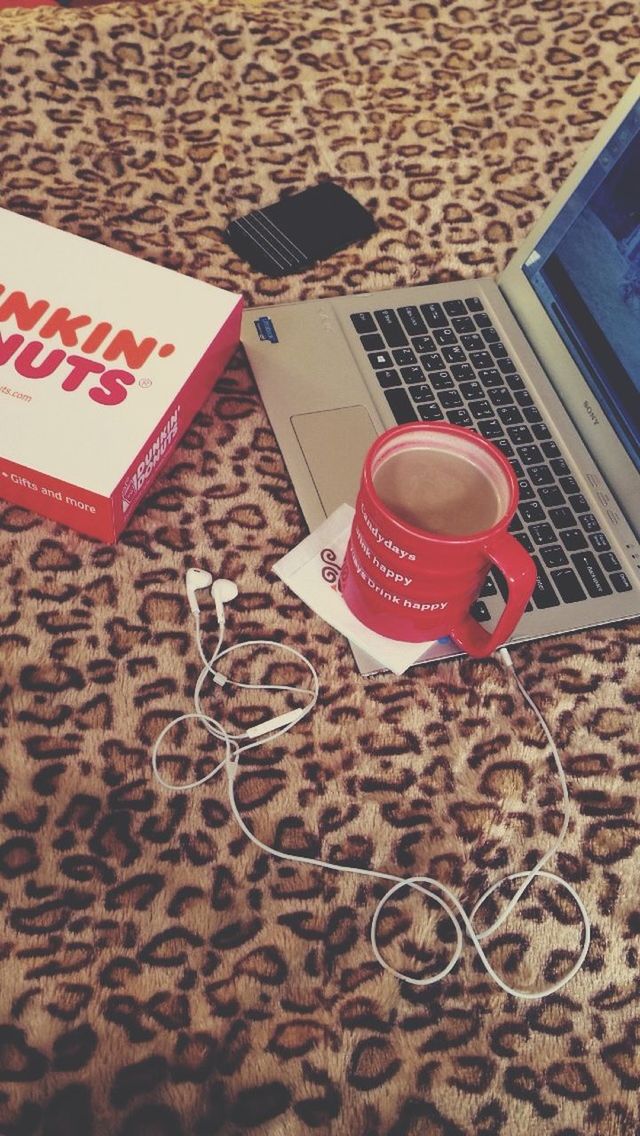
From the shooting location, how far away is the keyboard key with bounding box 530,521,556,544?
774mm

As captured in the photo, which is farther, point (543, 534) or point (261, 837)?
point (543, 534)

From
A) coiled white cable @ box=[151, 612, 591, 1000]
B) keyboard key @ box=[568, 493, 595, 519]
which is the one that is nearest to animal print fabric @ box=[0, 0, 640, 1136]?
coiled white cable @ box=[151, 612, 591, 1000]

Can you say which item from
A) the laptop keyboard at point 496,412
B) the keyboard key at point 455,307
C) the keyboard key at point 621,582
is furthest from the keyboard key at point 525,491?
the keyboard key at point 455,307

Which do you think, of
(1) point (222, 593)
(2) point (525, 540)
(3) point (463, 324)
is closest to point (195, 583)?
(1) point (222, 593)

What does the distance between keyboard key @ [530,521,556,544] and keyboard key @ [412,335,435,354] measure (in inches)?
8.6

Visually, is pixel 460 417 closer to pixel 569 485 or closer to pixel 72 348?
pixel 569 485

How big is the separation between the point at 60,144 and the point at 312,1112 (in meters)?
0.98

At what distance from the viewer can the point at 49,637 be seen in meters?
0.70

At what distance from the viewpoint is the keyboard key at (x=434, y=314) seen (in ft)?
2.91

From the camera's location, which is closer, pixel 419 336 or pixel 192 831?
pixel 192 831

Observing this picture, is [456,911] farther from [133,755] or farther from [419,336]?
[419,336]

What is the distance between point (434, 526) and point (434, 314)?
1.12ft

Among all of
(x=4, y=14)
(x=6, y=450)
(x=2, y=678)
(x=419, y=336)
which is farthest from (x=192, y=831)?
(x=4, y=14)

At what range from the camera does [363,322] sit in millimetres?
876
